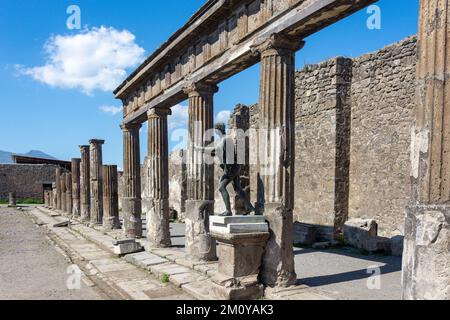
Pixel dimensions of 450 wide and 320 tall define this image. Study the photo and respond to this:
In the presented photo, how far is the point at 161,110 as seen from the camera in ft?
33.4

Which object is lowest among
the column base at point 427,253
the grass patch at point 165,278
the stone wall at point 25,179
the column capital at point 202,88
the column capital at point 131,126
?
the stone wall at point 25,179

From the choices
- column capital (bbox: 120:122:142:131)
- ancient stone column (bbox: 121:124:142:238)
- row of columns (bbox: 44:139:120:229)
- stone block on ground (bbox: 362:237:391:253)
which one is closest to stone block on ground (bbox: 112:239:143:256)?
ancient stone column (bbox: 121:124:142:238)

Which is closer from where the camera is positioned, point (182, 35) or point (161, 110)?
point (182, 35)

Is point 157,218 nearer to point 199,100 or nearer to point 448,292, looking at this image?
point 199,100

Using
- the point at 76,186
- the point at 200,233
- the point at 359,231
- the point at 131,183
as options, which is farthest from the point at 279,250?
the point at 76,186

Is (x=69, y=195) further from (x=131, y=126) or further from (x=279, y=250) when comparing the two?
(x=279, y=250)

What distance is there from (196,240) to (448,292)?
532 centimetres

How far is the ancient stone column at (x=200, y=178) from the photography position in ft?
25.4

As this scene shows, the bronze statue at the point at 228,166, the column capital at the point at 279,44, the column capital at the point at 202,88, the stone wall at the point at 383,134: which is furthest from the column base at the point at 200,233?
the stone wall at the point at 383,134

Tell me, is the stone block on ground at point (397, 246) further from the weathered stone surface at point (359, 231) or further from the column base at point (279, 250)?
the column base at point (279, 250)

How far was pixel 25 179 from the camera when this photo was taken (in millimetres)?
38125

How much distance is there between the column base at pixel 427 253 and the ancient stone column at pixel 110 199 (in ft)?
41.6

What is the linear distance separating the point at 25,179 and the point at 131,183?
3208cm
